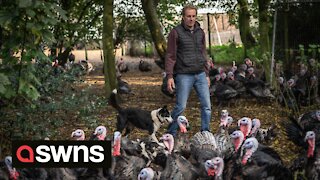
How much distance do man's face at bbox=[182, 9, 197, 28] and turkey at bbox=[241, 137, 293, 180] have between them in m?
2.27

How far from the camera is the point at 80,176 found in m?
5.16

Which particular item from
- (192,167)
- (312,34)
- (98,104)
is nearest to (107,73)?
(98,104)

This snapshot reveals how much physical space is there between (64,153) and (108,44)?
7932mm

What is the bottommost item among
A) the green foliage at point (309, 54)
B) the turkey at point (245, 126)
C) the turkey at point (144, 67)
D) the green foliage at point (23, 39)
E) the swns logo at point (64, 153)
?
the turkey at point (144, 67)

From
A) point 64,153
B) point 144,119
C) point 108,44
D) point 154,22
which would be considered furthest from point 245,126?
point 154,22

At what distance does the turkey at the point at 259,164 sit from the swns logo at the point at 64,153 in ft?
4.63

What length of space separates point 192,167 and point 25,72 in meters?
1.81

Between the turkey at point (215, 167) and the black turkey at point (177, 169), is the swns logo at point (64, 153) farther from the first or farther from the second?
the turkey at point (215, 167)

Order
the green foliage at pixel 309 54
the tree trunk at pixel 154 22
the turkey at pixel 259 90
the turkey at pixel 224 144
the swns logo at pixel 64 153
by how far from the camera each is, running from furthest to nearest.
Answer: the tree trunk at pixel 154 22, the turkey at pixel 259 90, the green foliage at pixel 309 54, the turkey at pixel 224 144, the swns logo at pixel 64 153

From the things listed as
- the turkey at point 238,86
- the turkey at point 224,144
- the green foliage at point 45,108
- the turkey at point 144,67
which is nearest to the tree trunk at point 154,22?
the turkey at point 238,86

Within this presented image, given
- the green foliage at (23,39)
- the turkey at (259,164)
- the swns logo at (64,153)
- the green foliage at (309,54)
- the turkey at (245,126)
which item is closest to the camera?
the swns logo at (64,153)

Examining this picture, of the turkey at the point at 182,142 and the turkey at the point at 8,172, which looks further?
the turkey at the point at 182,142

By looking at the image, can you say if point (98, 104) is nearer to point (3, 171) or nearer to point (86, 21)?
point (3, 171)

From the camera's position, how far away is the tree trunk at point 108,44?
11.8 m
